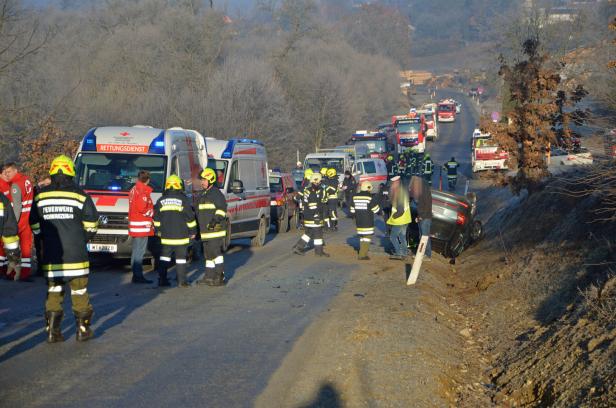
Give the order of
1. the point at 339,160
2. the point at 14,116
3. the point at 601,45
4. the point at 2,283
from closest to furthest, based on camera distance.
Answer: the point at 2,283 < the point at 601,45 < the point at 14,116 < the point at 339,160

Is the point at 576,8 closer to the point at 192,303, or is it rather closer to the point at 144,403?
the point at 192,303

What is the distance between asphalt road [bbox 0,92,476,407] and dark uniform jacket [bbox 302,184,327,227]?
2028 millimetres

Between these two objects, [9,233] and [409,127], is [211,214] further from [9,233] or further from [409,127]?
[409,127]

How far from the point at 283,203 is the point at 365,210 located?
797 centimetres

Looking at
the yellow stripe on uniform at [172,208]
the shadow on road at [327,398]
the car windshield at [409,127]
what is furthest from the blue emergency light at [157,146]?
the car windshield at [409,127]

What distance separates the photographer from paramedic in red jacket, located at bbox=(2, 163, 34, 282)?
532 inches

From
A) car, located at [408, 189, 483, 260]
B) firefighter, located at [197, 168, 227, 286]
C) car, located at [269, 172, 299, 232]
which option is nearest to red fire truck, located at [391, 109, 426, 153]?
car, located at [269, 172, 299, 232]

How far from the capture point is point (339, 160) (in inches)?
1380

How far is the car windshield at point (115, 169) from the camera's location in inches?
648

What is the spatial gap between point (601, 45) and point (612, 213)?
4310mm

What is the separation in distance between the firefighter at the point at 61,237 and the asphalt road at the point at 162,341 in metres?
0.38

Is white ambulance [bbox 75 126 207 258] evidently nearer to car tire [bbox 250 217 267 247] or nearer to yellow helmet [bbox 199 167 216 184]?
yellow helmet [bbox 199 167 216 184]

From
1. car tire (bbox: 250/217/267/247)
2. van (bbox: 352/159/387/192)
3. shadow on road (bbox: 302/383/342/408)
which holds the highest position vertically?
shadow on road (bbox: 302/383/342/408)

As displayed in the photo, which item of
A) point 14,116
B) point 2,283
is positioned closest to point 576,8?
point 14,116
